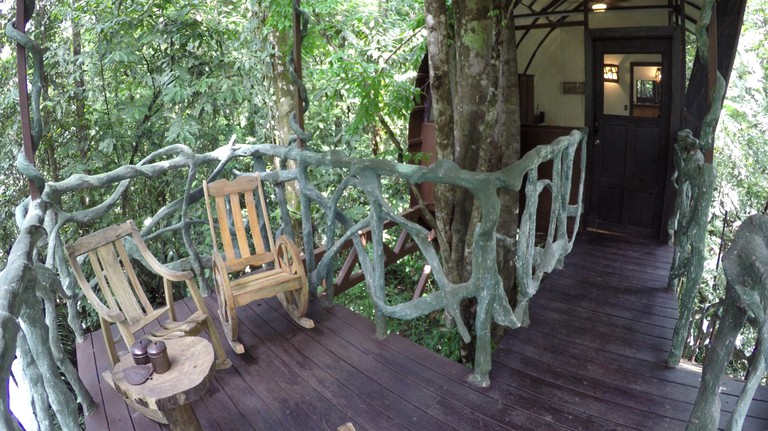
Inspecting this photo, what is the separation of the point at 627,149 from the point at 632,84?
2.29 ft

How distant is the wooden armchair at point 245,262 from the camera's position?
324cm

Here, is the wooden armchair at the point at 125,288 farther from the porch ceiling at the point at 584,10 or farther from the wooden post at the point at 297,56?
the porch ceiling at the point at 584,10

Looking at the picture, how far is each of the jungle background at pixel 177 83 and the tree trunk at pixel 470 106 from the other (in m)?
1.03

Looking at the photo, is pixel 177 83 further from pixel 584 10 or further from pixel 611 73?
pixel 611 73

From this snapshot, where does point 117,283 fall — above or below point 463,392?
above

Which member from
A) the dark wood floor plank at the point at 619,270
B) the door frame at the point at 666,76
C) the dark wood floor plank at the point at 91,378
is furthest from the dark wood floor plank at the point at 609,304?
the dark wood floor plank at the point at 91,378

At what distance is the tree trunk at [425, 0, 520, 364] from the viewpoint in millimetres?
4297

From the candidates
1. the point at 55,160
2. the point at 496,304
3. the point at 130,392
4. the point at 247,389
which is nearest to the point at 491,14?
the point at 496,304

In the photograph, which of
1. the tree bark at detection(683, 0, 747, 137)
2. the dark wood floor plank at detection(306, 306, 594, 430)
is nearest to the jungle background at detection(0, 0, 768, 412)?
the tree bark at detection(683, 0, 747, 137)

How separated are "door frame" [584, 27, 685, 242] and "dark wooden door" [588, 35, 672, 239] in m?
0.03

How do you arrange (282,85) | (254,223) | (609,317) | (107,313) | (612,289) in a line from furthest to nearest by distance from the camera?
(282,85), (612,289), (254,223), (609,317), (107,313)

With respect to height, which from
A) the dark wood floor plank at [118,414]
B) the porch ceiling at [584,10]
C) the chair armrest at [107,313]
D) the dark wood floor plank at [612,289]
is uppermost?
the porch ceiling at [584,10]

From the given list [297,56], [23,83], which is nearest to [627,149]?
[297,56]

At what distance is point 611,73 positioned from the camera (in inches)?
214
